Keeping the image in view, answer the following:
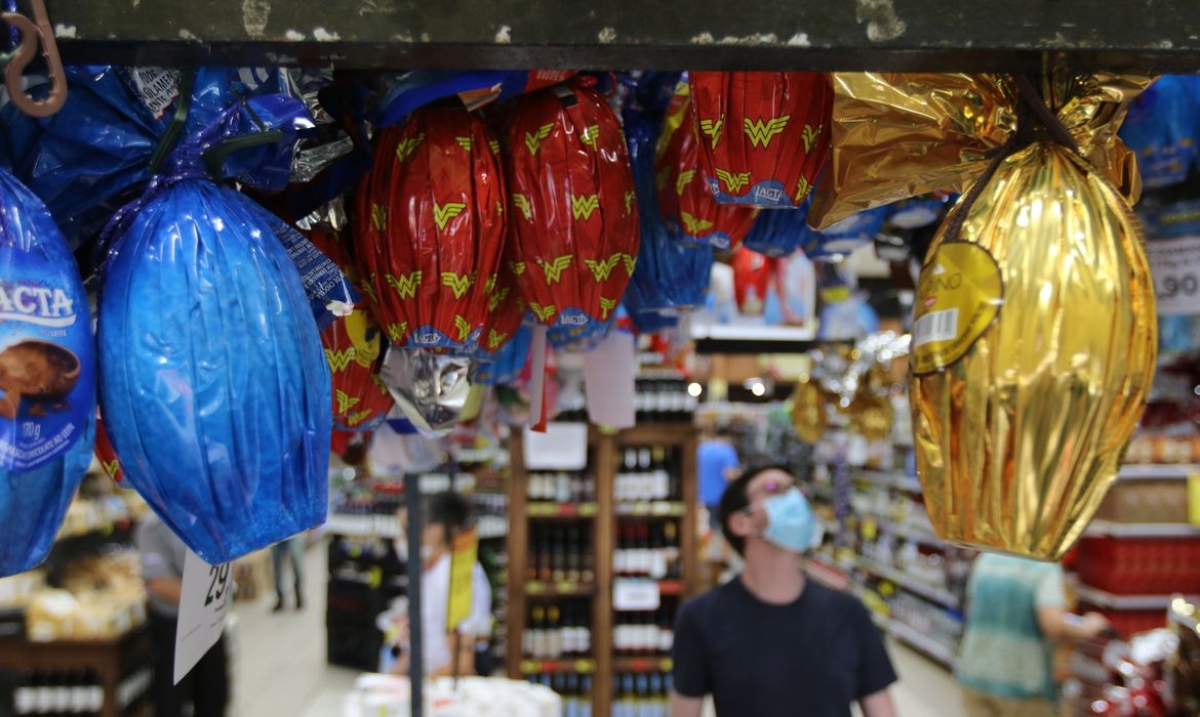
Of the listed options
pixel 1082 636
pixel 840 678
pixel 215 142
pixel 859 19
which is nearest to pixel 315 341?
pixel 215 142

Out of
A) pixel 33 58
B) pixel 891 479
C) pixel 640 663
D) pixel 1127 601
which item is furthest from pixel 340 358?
pixel 891 479

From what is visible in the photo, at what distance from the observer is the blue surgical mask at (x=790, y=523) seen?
2.46 m

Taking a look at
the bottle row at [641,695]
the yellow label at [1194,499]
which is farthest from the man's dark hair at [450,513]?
the yellow label at [1194,499]

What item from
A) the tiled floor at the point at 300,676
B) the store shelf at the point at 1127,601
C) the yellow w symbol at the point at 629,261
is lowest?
the tiled floor at the point at 300,676

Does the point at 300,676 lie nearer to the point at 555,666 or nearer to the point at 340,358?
the point at 555,666

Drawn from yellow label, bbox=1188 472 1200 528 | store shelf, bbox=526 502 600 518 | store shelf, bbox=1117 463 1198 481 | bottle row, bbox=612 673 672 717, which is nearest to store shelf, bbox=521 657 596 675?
bottle row, bbox=612 673 672 717

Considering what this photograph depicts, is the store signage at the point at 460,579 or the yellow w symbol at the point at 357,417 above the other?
the yellow w symbol at the point at 357,417

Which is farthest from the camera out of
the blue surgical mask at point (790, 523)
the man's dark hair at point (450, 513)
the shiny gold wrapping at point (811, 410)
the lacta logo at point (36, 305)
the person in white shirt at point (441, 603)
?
the shiny gold wrapping at point (811, 410)

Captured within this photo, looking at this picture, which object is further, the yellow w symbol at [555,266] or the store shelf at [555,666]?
the store shelf at [555,666]

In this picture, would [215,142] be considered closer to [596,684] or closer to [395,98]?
[395,98]

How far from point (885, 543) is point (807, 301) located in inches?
175

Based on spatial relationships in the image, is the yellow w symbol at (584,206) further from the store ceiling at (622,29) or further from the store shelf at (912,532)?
the store shelf at (912,532)

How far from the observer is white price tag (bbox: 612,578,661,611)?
4.89 meters

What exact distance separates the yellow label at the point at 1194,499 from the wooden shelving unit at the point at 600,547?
2674mm
